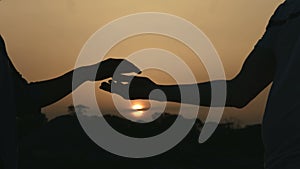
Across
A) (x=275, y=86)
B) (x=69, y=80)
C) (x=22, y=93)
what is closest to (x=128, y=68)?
(x=69, y=80)

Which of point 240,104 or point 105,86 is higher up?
point 105,86

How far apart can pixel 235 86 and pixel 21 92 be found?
2.34ft

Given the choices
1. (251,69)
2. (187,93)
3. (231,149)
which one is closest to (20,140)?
(187,93)

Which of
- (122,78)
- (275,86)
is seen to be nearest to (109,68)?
(122,78)

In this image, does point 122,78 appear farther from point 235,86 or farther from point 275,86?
point 275,86

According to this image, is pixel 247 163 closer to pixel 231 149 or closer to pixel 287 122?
pixel 231 149

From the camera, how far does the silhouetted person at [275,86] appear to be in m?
1.16

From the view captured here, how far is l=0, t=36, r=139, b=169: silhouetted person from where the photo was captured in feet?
4.81

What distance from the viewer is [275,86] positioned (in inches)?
Result: 50.3

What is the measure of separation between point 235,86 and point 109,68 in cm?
43

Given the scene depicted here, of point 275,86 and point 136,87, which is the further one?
point 136,87

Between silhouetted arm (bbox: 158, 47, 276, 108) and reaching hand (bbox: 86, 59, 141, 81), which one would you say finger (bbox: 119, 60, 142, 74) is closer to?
reaching hand (bbox: 86, 59, 141, 81)

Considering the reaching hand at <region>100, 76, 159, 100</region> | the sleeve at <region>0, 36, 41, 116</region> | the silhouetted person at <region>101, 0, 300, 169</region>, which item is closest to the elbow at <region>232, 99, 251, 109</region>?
the silhouetted person at <region>101, 0, 300, 169</region>

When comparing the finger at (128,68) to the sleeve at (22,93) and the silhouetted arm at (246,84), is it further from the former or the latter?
the sleeve at (22,93)
